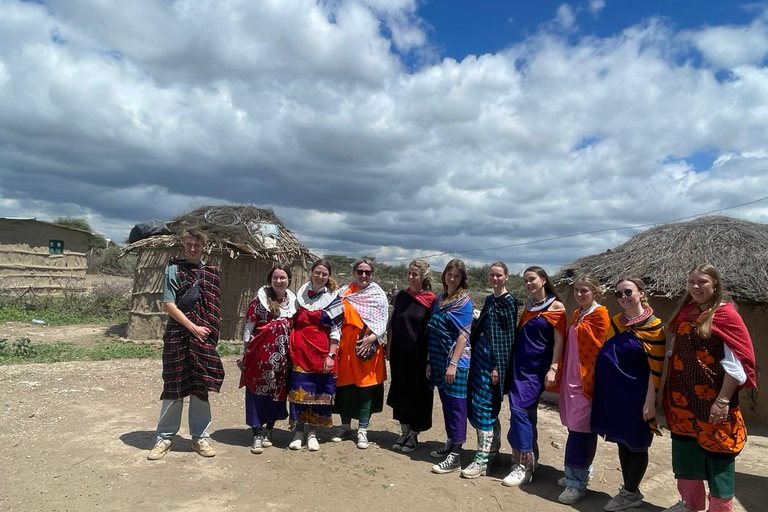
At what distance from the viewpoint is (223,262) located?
414 inches

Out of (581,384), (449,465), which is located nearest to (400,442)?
(449,465)

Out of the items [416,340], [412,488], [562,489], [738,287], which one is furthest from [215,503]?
[738,287]

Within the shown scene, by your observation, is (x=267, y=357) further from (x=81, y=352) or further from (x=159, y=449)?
(x=81, y=352)

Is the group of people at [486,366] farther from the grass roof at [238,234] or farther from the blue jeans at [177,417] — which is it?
the grass roof at [238,234]

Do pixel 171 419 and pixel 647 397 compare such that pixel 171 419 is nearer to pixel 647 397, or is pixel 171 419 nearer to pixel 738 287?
pixel 647 397

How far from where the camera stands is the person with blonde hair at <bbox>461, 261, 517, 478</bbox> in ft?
13.3

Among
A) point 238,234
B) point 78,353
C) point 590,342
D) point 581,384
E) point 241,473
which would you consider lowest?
point 241,473

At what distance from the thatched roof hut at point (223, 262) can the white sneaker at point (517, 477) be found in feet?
24.7

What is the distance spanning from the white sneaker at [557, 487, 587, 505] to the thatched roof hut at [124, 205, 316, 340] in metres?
7.90

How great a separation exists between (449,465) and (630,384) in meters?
1.54

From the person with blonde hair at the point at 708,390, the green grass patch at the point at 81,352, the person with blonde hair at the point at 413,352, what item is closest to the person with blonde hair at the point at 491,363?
the person with blonde hair at the point at 413,352

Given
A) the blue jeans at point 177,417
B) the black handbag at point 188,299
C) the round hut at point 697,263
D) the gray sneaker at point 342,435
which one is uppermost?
the round hut at point 697,263

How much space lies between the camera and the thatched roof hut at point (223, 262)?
34.4ft

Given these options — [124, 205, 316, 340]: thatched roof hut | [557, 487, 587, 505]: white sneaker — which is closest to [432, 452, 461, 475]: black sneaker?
[557, 487, 587, 505]: white sneaker
